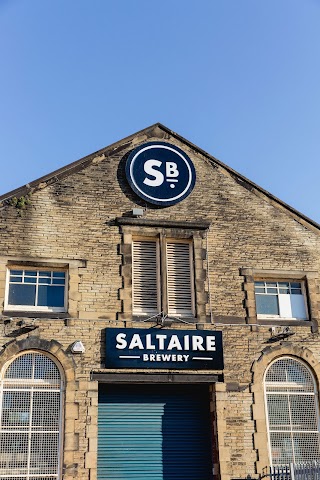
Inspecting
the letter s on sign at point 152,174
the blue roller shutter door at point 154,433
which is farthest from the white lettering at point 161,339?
the letter s on sign at point 152,174

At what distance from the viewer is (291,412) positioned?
15.9 m

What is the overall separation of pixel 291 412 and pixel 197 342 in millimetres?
3089

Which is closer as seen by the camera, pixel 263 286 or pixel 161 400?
pixel 161 400

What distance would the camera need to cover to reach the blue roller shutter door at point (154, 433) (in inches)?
589

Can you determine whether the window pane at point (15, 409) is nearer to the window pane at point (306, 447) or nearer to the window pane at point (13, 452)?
the window pane at point (13, 452)

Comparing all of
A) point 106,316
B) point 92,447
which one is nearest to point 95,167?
point 106,316

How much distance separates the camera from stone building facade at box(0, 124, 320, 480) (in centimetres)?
1470

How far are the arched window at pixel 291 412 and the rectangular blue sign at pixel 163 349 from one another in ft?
5.53

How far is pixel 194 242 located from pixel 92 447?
6075 mm

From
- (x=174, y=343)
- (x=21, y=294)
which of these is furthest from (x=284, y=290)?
(x=21, y=294)

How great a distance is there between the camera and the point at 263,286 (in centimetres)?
1725

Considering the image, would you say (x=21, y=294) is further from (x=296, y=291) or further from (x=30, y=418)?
(x=296, y=291)

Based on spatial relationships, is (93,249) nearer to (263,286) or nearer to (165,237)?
(165,237)

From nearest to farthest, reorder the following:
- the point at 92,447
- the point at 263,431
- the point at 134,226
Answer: the point at 92,447
the point at 263,431
the point at 134,226
